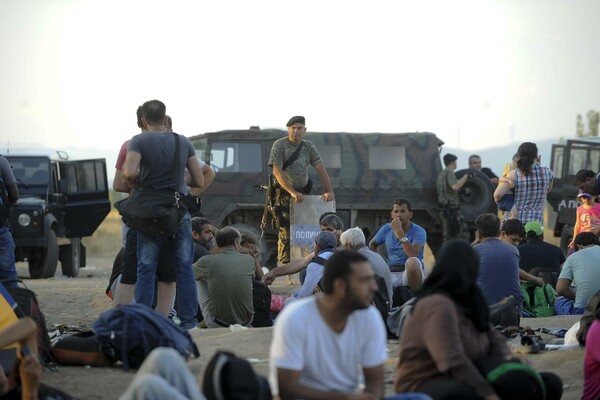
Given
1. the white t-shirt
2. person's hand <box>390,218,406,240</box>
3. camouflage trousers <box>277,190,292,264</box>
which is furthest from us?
camouflage trousers <box>277,190,292,264</box>

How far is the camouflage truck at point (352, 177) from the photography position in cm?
2139

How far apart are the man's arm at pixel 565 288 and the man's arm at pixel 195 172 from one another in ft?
11.7

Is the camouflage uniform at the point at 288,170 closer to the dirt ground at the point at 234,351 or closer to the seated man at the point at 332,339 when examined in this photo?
the dirt ground at the point at 234,351

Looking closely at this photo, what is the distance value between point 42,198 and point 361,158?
18.4 feet

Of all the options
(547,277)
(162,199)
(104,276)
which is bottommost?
(104,276)

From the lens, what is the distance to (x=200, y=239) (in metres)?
12.4

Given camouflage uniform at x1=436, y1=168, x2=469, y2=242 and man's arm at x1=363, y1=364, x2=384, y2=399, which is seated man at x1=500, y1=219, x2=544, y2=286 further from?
camouflage uniform at x1=436, y1=168, x2=469, y2=242

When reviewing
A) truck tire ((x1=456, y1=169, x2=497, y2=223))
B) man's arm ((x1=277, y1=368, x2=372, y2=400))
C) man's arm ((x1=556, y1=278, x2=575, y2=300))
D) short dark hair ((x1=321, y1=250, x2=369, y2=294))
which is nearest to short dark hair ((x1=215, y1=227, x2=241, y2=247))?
man's arm ((x1=556, y1=278, x2=575, y2=300))

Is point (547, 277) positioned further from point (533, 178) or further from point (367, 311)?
point (367, 311)

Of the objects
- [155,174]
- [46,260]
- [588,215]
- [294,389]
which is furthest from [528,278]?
[46,260]

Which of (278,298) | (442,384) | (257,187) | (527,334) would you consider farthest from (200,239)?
(257,187)

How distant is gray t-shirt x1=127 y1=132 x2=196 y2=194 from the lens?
9.36 meters

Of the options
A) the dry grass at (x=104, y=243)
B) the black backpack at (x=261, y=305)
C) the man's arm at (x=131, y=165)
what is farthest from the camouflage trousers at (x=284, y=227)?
the dry grass at (x=104, y=243)

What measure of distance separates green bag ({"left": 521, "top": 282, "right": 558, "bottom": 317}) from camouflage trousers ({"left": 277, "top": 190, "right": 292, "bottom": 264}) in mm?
3437
